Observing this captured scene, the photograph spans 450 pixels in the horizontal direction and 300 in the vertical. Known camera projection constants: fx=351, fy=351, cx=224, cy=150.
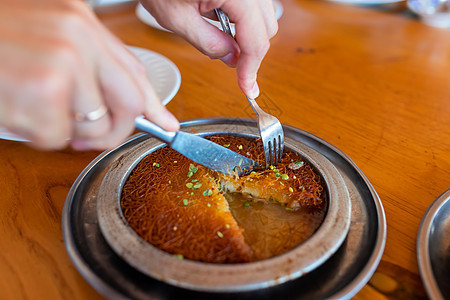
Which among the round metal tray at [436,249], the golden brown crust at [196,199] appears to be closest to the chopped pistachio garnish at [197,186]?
the golden brown crust at [196,199]

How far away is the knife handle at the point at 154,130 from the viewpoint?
0.82 meters

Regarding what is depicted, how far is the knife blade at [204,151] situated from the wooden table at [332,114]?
1.26ft

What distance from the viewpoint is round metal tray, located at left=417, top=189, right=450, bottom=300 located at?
0.75 m

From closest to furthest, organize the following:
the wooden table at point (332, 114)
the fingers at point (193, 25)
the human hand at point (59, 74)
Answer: the human hand at point (59, 74) → the wooden table at point (332, 114) → the fingers at point (193, 25)

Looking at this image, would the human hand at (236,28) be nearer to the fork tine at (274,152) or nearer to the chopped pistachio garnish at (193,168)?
the fork tine at (274,152)

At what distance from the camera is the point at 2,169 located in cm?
114

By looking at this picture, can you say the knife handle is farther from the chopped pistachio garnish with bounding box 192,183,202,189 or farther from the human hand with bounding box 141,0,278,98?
the human hand with bounding box 141,0,278,98

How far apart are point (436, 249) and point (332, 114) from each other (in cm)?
74

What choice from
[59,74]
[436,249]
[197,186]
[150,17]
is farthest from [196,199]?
[150,17]

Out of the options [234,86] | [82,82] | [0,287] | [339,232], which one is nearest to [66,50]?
[82,82]

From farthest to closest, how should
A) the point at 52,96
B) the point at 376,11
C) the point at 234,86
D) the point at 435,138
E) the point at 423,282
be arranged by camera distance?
the point at 376,11 → the point at 234,86 → the point at 435,138 → the point at 423,282 → the point at 52,96

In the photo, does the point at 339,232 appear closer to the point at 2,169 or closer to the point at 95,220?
the point at 95,220

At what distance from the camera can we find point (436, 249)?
A: 0.86m

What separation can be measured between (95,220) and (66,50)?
47 cm
